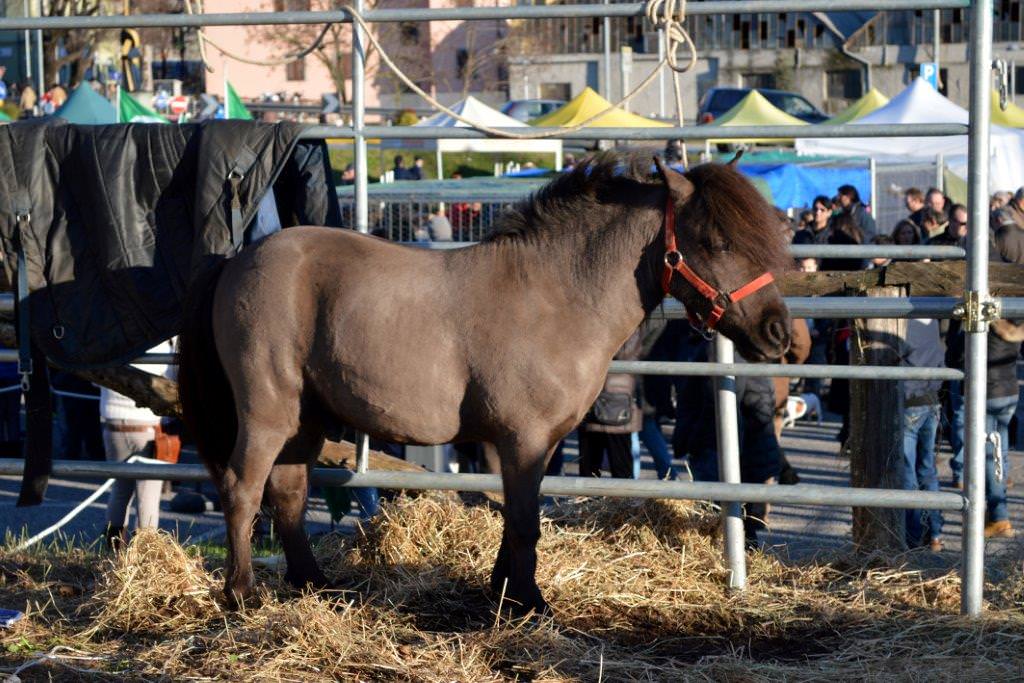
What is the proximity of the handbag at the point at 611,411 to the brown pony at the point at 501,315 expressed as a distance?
3306 millimetres

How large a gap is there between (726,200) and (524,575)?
145 centimetres

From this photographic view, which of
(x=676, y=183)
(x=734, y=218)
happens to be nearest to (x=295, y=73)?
(x=676, y=183)

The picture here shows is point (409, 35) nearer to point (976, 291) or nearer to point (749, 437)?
point (749, 437)

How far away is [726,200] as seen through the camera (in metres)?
4.38

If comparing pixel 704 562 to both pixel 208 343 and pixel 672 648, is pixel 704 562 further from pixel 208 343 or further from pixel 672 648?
pixel 208 343

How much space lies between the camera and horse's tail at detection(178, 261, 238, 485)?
480cm

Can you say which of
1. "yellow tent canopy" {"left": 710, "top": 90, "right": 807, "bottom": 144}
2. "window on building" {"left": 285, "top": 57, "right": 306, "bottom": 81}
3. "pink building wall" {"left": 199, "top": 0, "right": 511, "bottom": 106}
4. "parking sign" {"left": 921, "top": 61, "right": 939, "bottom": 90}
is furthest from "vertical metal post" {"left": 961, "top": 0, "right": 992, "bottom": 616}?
"window on building" {"left": 285, "top": 57, "right": 306, "bottom": 81}

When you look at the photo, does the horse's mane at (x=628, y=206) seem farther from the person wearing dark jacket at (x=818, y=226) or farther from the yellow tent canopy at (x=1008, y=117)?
the yellow tent canopy at (x=1008, y=117)

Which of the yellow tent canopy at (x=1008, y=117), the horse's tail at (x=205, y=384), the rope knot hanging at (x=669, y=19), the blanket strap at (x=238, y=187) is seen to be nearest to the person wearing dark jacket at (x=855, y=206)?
the yellow tent canopy at (x=1008, y=117)

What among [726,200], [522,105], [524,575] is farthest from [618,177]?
[522,105]

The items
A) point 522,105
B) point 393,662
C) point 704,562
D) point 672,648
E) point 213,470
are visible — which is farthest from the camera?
point 522,105

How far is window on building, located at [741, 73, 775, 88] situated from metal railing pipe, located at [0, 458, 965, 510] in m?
46.8

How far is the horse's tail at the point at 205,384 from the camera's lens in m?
4.80

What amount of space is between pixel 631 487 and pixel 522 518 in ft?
1.82
